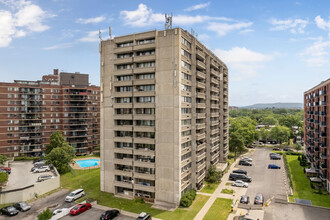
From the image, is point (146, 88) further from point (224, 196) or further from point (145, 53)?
point (224, 196)

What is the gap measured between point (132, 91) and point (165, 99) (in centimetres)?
902

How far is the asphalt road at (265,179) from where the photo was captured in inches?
2237

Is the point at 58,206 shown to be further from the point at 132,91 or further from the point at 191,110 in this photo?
the point at 191,110

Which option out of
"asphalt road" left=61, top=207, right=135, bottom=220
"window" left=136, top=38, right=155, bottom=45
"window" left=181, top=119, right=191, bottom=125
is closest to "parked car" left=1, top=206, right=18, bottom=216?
"asphalt road" left=61, top=207, right=135, bottom=220

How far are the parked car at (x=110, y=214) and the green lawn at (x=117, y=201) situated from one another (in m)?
3.01

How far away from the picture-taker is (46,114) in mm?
101312

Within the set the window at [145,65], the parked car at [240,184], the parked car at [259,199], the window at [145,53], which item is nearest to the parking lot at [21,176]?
the window at [145,65]

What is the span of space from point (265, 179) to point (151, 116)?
42.4 meters

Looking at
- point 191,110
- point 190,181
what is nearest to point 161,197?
point 190,181

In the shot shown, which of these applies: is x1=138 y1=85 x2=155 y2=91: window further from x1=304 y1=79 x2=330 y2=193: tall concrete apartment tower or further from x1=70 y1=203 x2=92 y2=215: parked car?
x1=304 y1=79 x2=330 y2=193: tall concrete apartment tower

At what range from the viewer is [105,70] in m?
56.3

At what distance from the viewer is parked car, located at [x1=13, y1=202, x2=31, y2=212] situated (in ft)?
156

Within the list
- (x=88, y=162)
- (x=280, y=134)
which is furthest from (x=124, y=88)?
(x=280, y=134)

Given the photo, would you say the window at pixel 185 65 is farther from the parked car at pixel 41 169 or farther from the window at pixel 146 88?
the parked car at pixel 41 169
